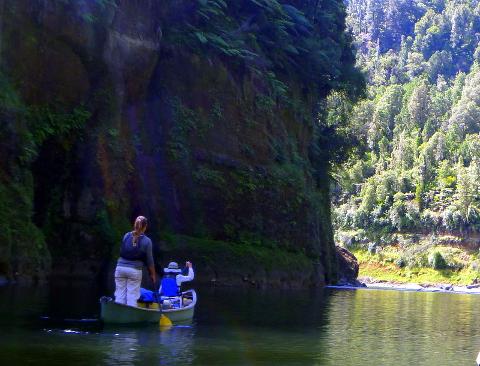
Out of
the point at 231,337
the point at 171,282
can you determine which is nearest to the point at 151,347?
the point at 231,337

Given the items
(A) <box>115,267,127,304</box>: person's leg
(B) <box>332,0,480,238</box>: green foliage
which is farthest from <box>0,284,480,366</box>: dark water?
(B) <box>332,0,480,238</box>: green foliage

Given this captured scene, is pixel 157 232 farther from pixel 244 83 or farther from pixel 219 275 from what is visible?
pixel 244 83

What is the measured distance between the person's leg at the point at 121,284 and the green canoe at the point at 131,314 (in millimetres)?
351

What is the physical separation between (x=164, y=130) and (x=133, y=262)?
18.5 meters

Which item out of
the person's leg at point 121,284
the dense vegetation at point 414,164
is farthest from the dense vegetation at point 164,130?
the dense vegetation at point 414,164

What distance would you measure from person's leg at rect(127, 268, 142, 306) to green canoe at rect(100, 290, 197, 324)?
41cm

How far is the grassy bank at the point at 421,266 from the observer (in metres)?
87.1

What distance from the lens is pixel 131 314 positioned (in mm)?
14883

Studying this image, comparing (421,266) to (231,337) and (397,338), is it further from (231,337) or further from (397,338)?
(231,337)

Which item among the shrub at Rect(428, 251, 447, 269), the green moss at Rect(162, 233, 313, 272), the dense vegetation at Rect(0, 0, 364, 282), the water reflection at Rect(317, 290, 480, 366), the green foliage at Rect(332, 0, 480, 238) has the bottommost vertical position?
the water reflection at Rect(317, 290, 480, 366)

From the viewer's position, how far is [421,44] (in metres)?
187

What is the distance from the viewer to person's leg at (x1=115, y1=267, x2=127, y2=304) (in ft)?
49.4

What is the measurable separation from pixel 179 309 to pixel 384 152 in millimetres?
110718

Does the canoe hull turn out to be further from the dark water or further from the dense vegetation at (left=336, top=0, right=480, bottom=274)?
the dense vegetation at (left=336, top=0, right=480, bottom=274)
